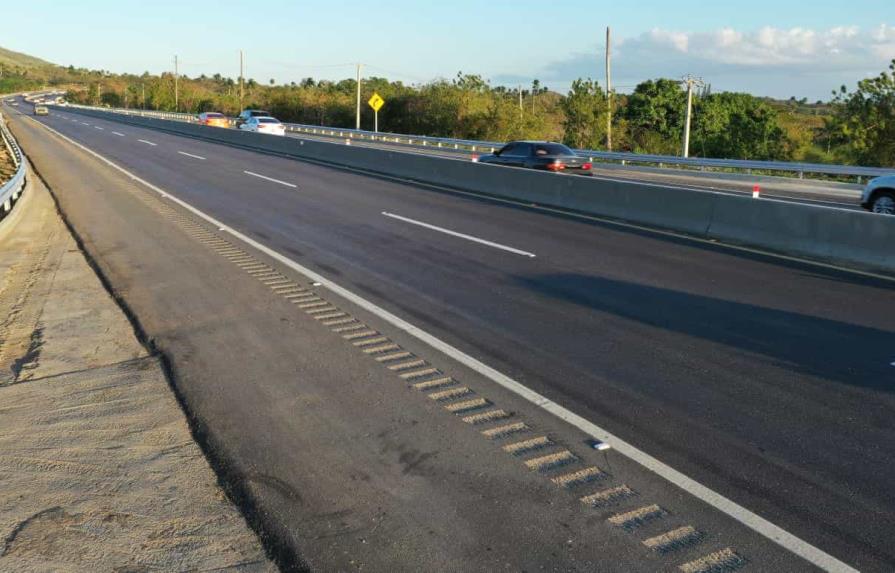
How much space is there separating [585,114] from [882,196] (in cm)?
3596

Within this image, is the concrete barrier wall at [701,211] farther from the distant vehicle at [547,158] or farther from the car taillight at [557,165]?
the car taillight at [557,165]

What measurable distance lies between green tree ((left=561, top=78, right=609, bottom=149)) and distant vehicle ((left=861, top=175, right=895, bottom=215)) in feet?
116

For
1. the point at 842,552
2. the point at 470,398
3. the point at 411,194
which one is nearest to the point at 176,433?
the point at 470,398

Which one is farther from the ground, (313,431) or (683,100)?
(683,100)

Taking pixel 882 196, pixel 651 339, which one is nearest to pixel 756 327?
pixel 651 339

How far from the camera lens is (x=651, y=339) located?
7.61 metres

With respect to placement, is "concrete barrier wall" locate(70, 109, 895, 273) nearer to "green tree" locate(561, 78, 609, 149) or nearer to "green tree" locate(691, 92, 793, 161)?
"green tree" locate(561, 78, 609, 149)

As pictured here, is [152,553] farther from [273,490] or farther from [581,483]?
[581,483]

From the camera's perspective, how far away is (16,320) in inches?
337

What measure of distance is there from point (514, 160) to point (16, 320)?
53.2 ft

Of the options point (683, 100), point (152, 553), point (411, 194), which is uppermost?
point (683, 100)

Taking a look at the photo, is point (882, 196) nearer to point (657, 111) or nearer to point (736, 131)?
point (736, 131)

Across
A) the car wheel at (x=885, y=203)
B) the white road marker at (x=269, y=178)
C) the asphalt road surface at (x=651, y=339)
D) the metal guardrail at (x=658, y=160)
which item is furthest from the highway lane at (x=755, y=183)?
the white road marker at (x=269, y=178)

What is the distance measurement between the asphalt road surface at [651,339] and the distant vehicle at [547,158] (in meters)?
5.88
